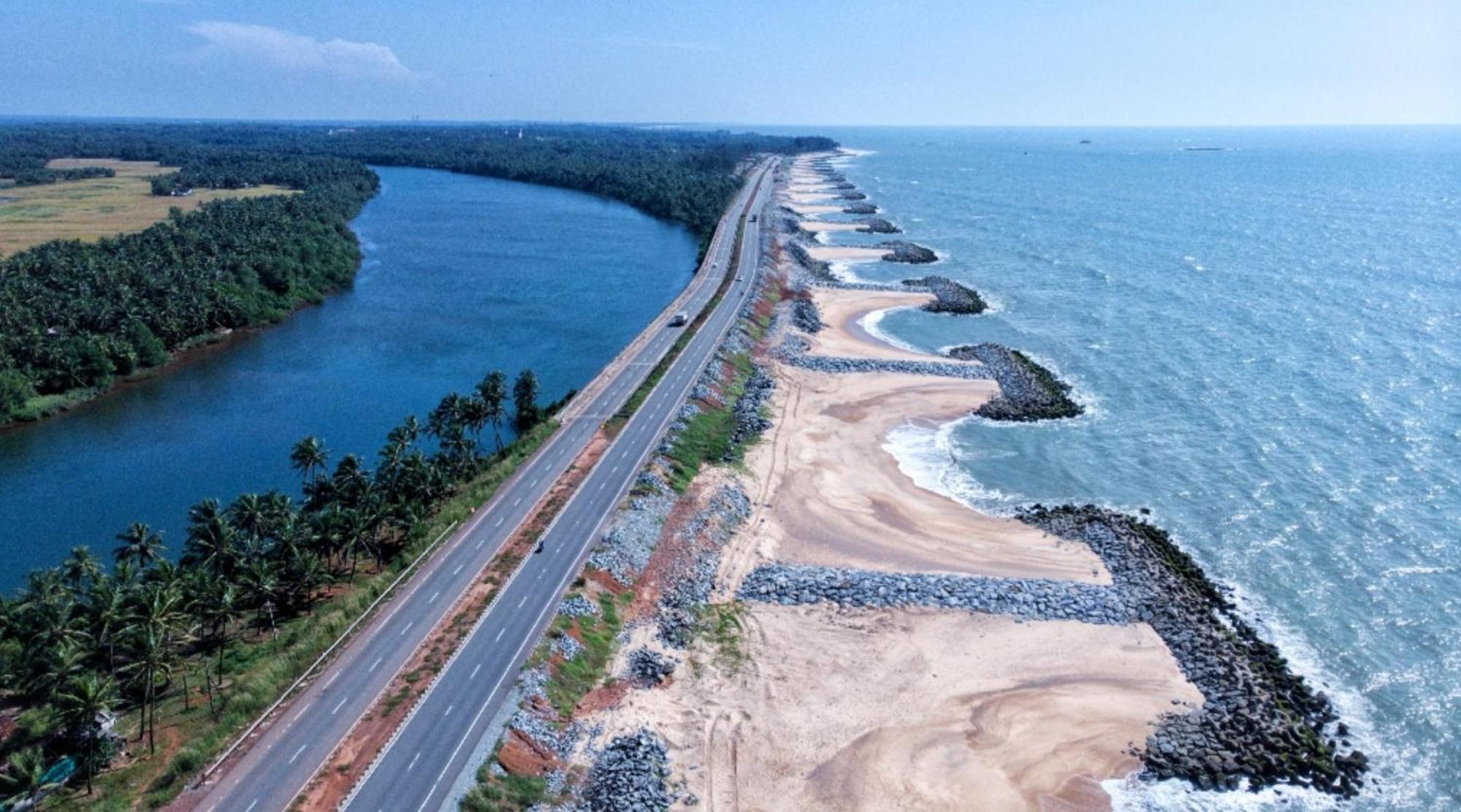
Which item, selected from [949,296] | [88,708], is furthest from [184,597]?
[949,296]

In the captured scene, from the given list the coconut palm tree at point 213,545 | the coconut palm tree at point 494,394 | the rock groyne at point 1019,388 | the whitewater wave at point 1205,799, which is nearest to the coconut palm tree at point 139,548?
the coconut palm tree at point 213,545

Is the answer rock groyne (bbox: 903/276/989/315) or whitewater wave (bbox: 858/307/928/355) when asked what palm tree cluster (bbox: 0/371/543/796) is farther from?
rock groyne (bbox: 903/276/989/315)

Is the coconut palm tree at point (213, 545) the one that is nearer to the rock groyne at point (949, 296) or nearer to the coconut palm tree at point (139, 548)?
the coconut palm tree at point (139, 548)

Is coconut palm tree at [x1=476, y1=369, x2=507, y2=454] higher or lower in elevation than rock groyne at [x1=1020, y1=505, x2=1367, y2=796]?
higher

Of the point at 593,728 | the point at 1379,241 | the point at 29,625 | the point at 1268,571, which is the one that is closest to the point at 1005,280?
the point at 1379,241

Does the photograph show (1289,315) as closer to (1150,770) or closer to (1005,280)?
(1005,280)

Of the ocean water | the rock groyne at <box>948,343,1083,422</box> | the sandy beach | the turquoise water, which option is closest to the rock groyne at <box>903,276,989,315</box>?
the ocean water

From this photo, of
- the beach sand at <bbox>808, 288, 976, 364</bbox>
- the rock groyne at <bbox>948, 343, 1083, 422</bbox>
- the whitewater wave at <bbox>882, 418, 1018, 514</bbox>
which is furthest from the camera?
the beach sand at <bbox>808, 288, 976, 364</bbox>
